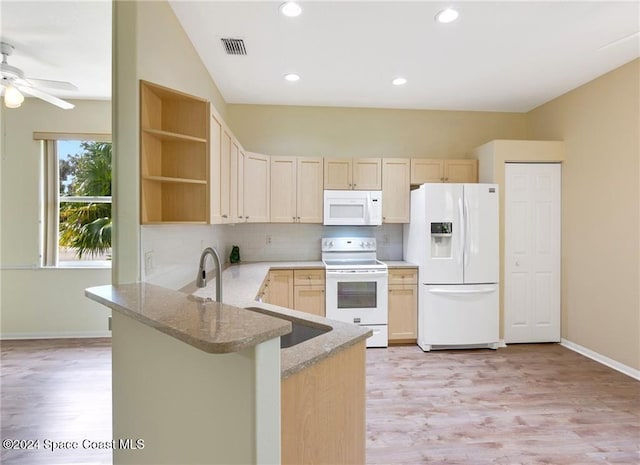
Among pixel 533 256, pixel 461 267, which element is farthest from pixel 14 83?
pixel 533 256

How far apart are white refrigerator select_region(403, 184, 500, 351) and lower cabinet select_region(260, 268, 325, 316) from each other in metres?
1.21

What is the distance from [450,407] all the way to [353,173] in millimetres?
2636

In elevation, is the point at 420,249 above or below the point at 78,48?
below

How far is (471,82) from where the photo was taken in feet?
11.1

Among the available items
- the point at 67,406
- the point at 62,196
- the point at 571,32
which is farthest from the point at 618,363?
the point at 62,196

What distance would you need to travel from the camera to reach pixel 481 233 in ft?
11.6

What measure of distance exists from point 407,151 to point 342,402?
3715mm

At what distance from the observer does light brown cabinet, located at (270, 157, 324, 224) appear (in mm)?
3865

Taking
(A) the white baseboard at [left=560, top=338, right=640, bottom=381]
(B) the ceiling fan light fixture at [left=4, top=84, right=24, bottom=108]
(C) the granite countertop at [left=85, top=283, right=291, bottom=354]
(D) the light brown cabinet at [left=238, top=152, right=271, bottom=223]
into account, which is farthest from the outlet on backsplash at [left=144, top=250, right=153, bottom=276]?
(A) the white baseboard at [left=560, top=338, right=640, bottom=381]

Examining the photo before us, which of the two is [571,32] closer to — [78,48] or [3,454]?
[78,48]

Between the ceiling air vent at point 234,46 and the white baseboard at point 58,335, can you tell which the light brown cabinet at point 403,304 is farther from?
the white baseboard at point 58,335

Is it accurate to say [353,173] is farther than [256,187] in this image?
Yes

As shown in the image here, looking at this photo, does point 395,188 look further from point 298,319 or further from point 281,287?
point 298,319

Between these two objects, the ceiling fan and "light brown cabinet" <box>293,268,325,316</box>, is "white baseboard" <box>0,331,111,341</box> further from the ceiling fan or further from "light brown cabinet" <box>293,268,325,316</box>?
the ceiling fan
